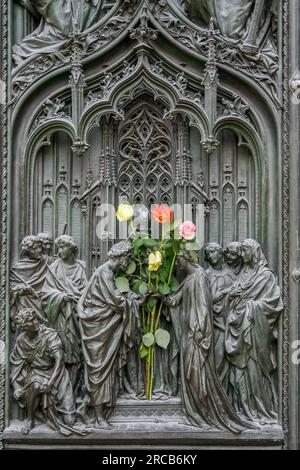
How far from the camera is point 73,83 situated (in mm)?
8891

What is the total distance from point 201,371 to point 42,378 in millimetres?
1492

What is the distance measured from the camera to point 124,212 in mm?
8789

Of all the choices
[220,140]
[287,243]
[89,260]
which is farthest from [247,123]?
[89,260]

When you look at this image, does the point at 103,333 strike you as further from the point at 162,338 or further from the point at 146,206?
the point at 146,206

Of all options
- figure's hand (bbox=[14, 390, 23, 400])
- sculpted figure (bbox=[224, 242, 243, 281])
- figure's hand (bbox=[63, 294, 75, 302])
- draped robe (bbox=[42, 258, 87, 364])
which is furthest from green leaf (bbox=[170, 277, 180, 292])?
figure's hand (bbox=[14, 390, 23, 400])

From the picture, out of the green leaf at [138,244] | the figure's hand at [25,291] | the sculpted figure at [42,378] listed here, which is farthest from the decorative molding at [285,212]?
the figure's hand at [25,291]

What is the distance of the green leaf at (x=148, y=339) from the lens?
8.66 meters

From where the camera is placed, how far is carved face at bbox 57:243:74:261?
28.8 ft

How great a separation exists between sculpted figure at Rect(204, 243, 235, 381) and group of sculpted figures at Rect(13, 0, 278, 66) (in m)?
2.14

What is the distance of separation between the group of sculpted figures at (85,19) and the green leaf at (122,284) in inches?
90.8

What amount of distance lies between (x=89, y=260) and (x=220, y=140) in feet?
5.80
